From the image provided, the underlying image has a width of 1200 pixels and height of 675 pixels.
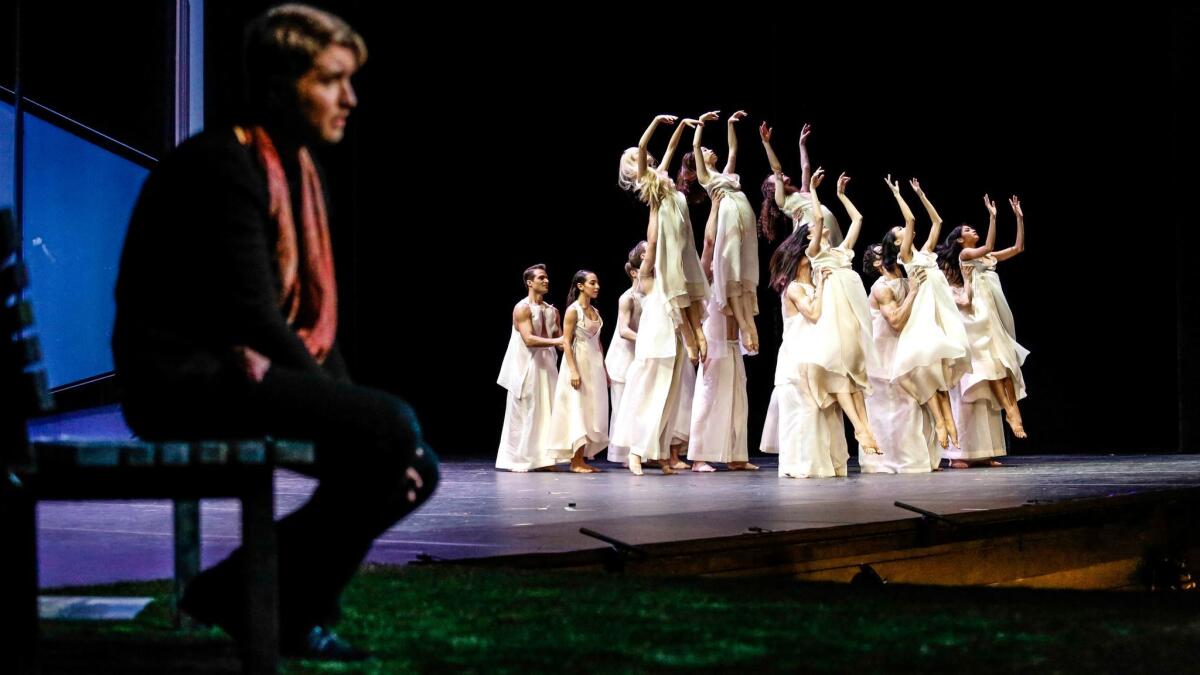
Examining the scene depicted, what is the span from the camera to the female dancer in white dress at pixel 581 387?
36.0 feet

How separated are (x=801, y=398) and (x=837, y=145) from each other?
4.71 m

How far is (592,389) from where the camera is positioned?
1143cm

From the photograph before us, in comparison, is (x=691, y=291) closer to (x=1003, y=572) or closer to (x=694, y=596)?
(x=1003, y=572)

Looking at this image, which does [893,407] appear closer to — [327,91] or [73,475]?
[327,91]

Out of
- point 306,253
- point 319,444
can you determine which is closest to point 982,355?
point 306,253

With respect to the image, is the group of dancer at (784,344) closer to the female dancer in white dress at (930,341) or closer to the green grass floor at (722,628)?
the female dancer in white dress at (930,341)

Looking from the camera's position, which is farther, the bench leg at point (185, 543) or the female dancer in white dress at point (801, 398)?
the female dancer in white dress at point (801, 398)

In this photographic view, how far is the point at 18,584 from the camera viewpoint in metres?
1.99

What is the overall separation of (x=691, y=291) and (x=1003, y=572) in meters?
4.50

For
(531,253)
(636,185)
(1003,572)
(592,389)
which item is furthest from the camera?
(531,253)

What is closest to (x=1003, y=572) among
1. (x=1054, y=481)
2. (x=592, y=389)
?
(x=1054, y=481)

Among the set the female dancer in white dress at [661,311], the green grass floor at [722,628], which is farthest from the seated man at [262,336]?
the female dancer in white dress at [661,311]

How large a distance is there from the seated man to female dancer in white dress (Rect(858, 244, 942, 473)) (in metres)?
8.03

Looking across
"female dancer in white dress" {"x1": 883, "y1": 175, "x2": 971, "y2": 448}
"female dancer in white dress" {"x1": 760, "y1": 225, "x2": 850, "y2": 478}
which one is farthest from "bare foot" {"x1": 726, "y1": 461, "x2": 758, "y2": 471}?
"female dancer in white dress" {"x1": 883, "y1": 175, "x2": 971, "y2": 448}
